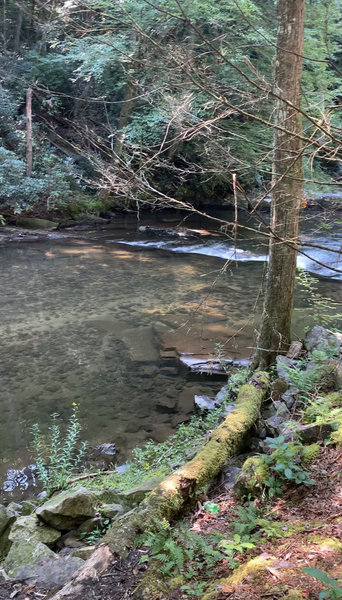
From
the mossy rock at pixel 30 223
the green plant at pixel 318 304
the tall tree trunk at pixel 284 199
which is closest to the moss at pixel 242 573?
the green plant at pixel 318 304

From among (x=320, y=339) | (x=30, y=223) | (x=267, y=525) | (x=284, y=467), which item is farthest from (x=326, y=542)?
(x=30, y=223)

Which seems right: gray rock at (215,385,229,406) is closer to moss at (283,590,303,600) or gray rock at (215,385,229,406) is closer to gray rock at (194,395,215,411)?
gray rock at (194,395,215,411)

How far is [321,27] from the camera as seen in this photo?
2.74 metres

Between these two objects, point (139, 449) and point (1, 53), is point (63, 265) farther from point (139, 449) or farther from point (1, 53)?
point (1, 53)

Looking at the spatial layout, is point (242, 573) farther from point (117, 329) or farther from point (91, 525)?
point (117, 329)

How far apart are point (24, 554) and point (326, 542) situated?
1950 millimetres

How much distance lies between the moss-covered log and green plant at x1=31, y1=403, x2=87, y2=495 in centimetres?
141

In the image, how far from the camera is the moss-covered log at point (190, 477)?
2586 mm

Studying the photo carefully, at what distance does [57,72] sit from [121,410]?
1992 cm

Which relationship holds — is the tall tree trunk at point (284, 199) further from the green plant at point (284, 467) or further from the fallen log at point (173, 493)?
the green plant at point (284, 467)

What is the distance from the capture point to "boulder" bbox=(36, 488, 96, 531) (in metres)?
3.25

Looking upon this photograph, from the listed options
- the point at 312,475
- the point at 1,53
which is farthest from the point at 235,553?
the point at 1,53

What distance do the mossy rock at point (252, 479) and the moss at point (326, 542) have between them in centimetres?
57

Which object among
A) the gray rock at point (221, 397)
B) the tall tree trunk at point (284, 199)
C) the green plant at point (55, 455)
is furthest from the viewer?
the gray rock at point (221, 397)
